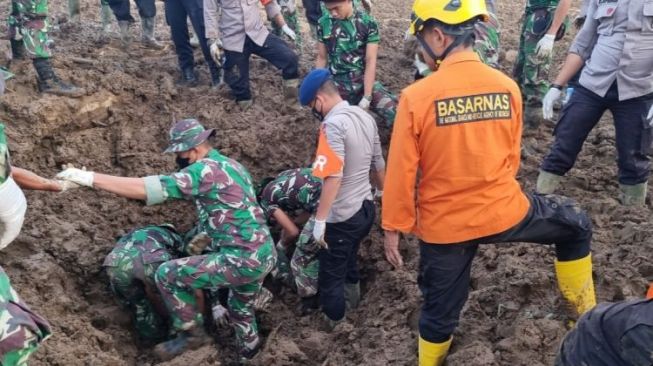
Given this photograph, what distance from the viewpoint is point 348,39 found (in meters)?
5.54

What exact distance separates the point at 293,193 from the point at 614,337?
331 centimetres

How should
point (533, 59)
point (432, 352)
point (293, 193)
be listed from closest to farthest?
point (432, 352)
point (293, 193)
point (533, 59)

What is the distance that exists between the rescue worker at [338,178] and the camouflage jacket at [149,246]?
1227 mm

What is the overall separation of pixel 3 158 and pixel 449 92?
2.07m

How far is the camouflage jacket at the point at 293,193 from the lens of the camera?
5008mm

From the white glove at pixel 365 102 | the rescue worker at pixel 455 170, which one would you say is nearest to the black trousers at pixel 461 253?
the rescue worker at pixel 455 170

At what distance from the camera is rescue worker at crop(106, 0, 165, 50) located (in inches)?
304

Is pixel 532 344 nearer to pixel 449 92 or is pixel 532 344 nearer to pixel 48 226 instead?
pixel 449 92

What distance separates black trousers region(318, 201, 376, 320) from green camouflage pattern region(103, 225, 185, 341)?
124 cm

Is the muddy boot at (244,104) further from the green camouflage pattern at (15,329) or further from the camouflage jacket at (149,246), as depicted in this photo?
the green camouflage pattern at (15,329)

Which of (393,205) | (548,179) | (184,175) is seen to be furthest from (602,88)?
(184,175)

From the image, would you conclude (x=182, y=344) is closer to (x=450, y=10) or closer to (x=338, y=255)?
(x=338, y=255)

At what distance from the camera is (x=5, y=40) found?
22.6 ft

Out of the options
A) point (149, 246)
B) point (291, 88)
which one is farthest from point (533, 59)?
point (149, 246)
